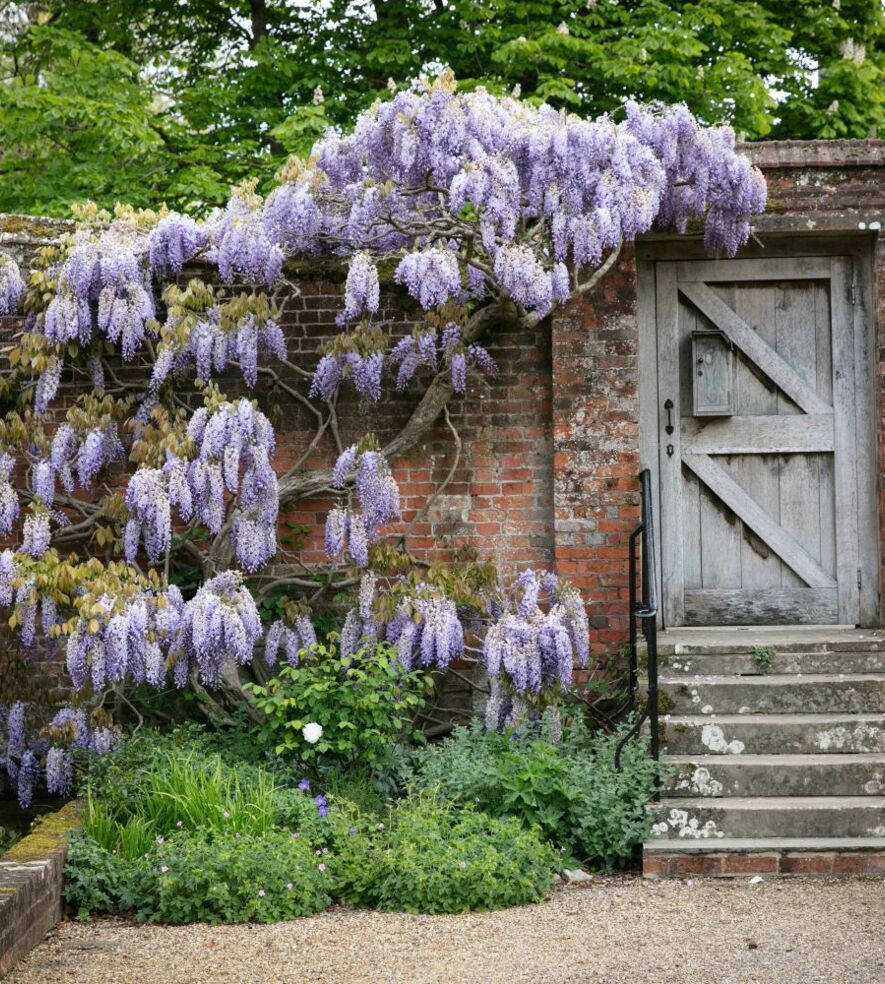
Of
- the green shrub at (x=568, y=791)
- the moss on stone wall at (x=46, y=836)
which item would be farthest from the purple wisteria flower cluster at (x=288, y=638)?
the moss on stone wall at (x=46, y=836)

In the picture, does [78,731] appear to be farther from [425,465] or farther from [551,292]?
[551,292]

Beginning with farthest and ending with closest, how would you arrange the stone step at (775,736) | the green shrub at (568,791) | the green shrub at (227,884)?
the stone step at (775,736) < the green shrub at (568,791) < the green shrub at (227,884)

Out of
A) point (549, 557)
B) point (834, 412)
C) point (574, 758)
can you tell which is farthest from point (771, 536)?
point (574, 758)

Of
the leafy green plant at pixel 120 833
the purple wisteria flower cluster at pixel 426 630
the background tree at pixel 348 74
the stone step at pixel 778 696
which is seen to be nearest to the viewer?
the leafy green plant at pixel 120 833

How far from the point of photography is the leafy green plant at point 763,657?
625 cm

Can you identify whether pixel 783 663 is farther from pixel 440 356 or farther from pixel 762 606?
pixel 440 356

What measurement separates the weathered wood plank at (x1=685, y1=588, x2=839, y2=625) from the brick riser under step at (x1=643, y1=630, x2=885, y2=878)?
1.89ft

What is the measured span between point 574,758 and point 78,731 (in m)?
2.40

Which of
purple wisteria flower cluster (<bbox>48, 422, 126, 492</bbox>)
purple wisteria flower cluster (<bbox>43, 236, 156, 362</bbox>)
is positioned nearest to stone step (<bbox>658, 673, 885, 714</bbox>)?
purple wisteria flower cluster (<bbox>48, 422, 126, 492</bbox>)

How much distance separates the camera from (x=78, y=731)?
6270mm

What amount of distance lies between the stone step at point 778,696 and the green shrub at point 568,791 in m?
0.40

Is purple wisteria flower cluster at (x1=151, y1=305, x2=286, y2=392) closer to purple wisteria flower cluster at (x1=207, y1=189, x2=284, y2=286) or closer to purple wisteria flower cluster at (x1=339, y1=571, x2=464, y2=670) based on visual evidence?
purple wisteria flower cluster at (x1=207, y1=189, x2=284, y2=286)

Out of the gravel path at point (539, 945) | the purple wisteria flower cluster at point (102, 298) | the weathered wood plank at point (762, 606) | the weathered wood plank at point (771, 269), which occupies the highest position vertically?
the weathered wood plank at point (771, 269)

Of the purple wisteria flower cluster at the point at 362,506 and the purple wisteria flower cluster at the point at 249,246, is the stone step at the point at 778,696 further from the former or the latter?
the purple wisteria flower cluster at the point at 249,246
